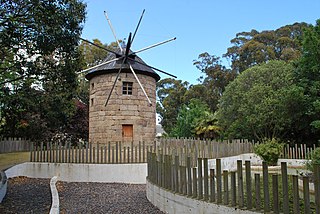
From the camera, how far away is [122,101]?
698 inches

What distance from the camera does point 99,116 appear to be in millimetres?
17953

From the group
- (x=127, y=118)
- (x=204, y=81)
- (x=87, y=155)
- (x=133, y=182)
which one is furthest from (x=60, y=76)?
(x=204, y=81)

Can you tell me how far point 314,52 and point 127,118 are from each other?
1180 cm

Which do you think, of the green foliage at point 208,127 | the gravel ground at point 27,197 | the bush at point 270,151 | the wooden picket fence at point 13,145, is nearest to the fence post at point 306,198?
the gravel ground at point 27,197

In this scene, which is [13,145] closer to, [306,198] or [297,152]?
[297,152]

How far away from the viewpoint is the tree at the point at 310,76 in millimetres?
16828

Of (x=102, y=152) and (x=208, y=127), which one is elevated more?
(x=208, y=127)

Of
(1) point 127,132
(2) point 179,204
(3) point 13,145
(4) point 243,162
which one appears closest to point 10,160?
(3) point 13,145

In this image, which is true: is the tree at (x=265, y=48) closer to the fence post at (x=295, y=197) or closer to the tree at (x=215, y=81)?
the tree at (x=215, y=81)

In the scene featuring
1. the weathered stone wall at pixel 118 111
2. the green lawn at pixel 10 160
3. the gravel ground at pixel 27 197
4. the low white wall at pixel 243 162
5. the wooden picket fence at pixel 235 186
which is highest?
the weathered stone wall at pixel 118 111

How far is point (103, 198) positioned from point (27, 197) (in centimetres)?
220

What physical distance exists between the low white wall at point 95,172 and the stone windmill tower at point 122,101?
5305mm

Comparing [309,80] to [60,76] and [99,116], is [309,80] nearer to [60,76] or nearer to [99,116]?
[99,116]

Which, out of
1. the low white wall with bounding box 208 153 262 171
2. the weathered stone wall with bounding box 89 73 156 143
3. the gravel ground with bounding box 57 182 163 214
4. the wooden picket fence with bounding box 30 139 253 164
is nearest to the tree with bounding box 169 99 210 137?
the weathered stone wall with bounding box 89 73 156 143
